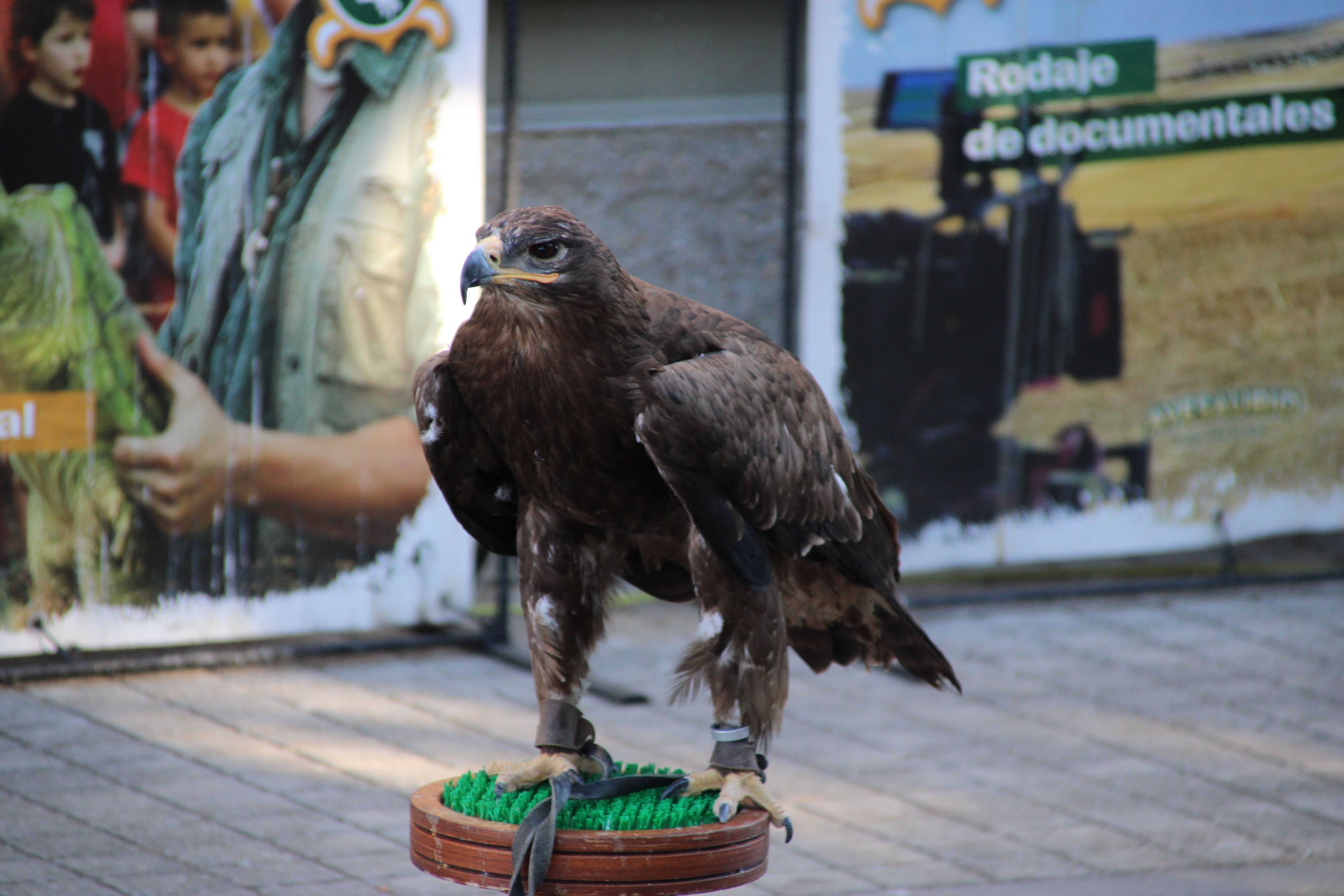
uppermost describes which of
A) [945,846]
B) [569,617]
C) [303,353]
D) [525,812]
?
[303,353]


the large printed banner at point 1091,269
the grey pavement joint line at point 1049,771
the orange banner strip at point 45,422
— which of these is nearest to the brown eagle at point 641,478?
the grey pavement joint line at point 1049,771

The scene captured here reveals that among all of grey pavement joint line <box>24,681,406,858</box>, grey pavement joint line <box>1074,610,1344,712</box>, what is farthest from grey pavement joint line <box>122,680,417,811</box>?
grey pavement joint line <box>1074,610,1344,712</box>

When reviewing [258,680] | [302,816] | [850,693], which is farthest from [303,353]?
[850,693]

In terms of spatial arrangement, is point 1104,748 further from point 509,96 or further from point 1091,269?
point 509,96

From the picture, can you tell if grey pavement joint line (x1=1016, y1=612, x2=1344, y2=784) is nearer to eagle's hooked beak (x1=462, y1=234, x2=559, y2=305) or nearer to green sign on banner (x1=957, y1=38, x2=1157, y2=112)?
green sign on banner (x1=957, y1=38, x2=1157, y2=112)

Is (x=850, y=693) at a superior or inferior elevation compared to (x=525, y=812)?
inferior

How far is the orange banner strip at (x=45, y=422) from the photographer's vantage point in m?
5.35

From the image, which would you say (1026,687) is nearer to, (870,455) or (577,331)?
(870,455)

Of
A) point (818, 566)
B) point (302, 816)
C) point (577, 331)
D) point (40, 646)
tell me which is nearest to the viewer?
point (577, 331)

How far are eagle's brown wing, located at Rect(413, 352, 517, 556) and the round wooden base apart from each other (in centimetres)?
68

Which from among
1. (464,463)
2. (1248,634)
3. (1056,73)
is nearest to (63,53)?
(464,463)

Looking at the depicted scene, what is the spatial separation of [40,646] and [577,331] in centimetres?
369

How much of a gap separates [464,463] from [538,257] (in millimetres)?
629

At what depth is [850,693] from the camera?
6098 mm
